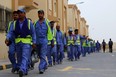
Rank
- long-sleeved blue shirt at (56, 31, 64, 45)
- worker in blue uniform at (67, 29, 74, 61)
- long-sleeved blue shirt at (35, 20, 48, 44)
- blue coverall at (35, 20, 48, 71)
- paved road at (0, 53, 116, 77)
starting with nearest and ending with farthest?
paved road at (0, 53, 116, 77)
blue coverall at (35, 20, 48, 71)
long-sleeved blue shirt at (35, 20, 48, 44)
long-sleeved blue shirt at (56, 31, 64, 45)
worker in blue uniform at (67, 29, 74, 61)

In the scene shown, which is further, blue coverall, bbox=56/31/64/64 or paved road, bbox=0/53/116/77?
blue coverall, bbox=56/31/64/64

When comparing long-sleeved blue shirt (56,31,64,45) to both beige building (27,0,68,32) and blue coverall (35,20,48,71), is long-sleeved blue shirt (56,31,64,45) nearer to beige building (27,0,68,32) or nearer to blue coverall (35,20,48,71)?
blue coverall (35,20,48,71)

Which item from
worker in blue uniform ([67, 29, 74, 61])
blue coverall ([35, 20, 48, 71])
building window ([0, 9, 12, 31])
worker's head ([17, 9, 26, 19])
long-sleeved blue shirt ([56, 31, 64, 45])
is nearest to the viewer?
worker's head ([17, 9, 26, 19])

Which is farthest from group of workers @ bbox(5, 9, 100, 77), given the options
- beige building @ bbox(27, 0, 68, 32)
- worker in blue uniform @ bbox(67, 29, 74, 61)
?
beige building @ bbox(27, 0, 68, 32)

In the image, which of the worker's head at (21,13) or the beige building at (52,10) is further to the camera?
the beige building at (52,10)

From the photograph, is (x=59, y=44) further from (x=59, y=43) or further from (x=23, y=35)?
(x=23, y=35)

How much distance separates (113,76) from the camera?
12.9m

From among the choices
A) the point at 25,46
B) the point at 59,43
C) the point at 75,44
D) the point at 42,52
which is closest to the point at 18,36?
the point at 25,46

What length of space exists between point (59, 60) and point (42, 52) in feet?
22.8

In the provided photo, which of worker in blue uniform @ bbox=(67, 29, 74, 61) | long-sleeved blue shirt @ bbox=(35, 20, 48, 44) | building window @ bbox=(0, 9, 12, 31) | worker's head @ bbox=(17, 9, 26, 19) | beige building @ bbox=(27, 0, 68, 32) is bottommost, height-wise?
worker in blue uniform @ bbox=(67, 29, 74, 61)

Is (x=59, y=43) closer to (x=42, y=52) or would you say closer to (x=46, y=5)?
(x=42, y=52)

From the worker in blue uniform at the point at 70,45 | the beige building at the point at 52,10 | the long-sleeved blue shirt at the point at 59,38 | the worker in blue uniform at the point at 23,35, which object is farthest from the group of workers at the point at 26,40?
the beige building at the point at 52,10

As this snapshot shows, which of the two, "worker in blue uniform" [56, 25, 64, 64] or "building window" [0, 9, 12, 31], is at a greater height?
"building window" [0, 9, 12, 31]

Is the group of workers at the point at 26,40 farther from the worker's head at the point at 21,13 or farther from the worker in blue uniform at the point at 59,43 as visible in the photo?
the worker in blue uniform at the point at 59,43
